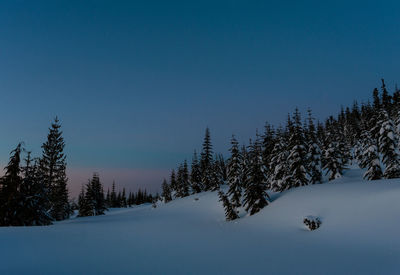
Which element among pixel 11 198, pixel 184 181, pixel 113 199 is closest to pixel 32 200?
pixel 11 198

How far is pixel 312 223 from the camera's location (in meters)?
17.0

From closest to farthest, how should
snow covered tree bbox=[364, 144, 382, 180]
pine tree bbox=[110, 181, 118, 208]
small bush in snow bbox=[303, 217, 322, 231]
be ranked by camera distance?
small bush in snow bbox=[303, 217, 322, 231] → snow covered tree bbox=[364, 144, 382, 180] → pine tree bbox=[110, 181, 118, 208]

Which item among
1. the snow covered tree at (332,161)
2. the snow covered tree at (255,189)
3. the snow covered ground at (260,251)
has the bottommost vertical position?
the snow covered ground at (260,251)

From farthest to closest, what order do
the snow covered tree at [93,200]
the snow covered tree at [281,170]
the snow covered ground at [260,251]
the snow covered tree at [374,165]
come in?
the snow covered tree at [93,200] < the snow covered tree at [281,170] < the snow covered tree at [374,165] < the snow covered ground at [260,251]

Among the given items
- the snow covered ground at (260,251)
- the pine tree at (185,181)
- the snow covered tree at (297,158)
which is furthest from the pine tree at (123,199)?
the snow covered ground at (260,251)

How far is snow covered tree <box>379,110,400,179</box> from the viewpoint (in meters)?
29.4

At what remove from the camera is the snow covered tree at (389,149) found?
2944cm

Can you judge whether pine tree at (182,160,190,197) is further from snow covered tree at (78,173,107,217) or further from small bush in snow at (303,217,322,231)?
small bush in snow at (303,217,322,231)

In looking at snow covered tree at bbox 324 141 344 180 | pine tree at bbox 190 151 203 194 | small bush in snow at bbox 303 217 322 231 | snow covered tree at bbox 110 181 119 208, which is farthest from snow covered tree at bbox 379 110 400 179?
snow covered tree at bbox 110 181 119 208

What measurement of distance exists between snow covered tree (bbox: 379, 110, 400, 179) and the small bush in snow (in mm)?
20128

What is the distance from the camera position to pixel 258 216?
81.3 ft

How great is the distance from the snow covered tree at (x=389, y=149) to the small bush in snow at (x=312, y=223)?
66.0 feet

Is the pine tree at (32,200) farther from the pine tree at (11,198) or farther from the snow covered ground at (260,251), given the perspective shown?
the snow covered ground at (260,251)

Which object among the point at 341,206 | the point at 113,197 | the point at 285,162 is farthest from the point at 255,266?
the point at 113,197
